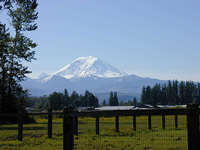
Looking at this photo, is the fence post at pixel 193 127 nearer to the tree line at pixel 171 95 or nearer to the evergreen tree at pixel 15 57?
the evergreen tree at pixel 15 57

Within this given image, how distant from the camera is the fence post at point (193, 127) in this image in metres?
6.82

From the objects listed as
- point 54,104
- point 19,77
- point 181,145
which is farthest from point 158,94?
point 181,145

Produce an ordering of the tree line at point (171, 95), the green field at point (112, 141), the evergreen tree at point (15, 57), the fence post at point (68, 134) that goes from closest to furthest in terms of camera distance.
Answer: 1. the fence post at point (68, 134)
2. the green field at point (112, 141)
3. the evergreen tree at point (15, 57)
4. the tree line at point (171, 95)

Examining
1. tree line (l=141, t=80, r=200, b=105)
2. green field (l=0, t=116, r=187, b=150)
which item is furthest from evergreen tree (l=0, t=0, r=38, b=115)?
tree line (l=141, t=80, r=200, b=105)

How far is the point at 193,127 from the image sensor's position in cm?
693

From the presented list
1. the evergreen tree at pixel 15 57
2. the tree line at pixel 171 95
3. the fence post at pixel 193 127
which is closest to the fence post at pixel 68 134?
the fence post at pixel 193 127

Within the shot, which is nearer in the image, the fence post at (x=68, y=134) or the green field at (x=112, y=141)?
the fence post at (x=68, y=134)

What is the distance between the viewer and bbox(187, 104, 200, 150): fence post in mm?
6824

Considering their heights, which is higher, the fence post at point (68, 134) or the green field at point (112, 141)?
the fence post at point (68, 134)

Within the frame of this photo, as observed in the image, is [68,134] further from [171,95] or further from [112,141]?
[171,95]

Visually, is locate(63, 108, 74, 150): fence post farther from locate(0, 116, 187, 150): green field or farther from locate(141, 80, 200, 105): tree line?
locate(141, 80, 200, 105): tree line

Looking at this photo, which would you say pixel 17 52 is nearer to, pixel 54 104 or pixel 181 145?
pixel 181 145

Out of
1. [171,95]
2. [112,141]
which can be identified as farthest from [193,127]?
[171,95]

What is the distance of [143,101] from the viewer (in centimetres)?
19388
